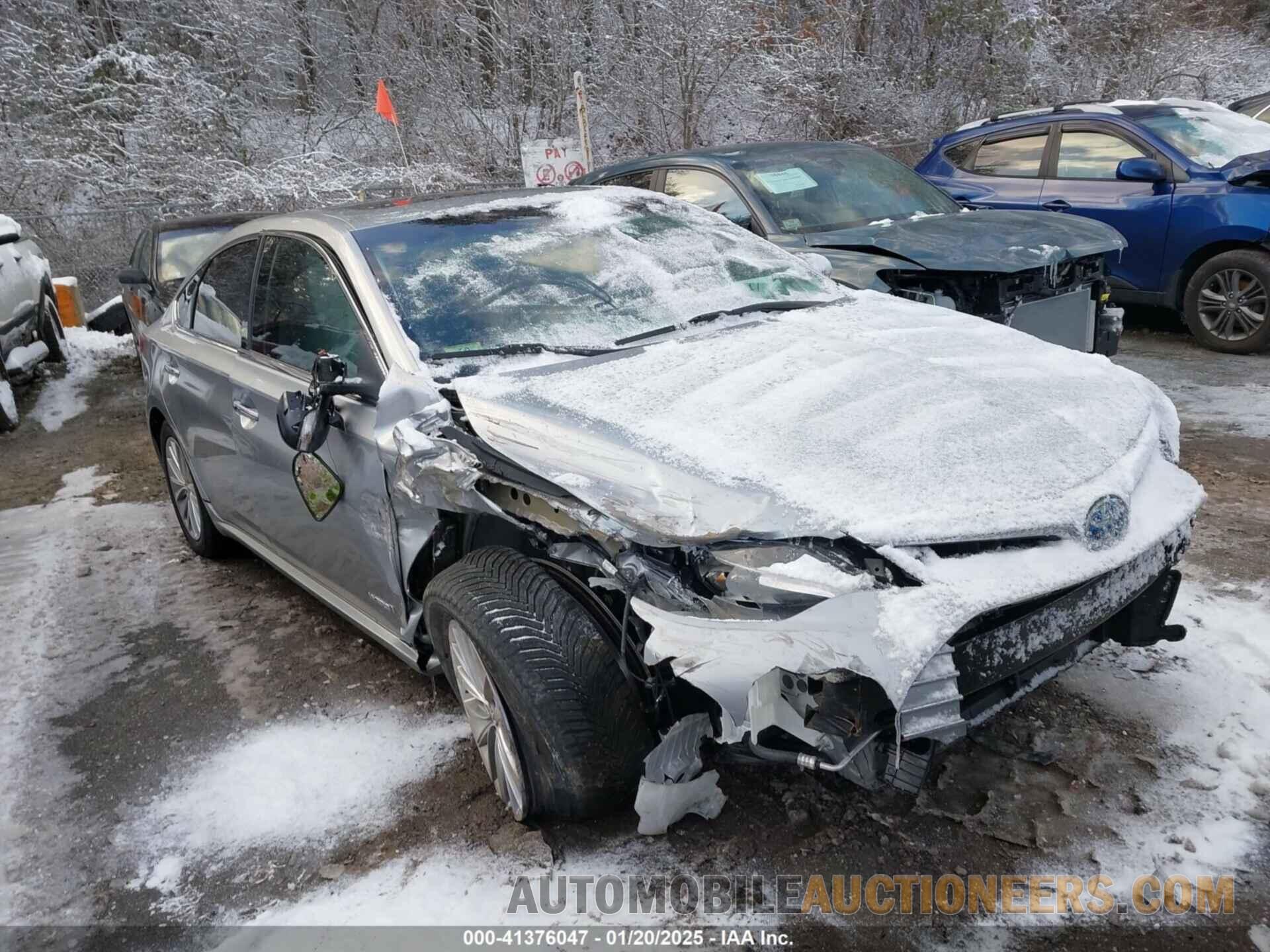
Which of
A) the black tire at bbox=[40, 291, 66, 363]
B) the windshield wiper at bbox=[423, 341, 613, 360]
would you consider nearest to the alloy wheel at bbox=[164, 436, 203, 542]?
the windshield wiper at bbox=[423, 341, 613, 360]

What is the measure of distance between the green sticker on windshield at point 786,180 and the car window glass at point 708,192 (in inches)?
8.1

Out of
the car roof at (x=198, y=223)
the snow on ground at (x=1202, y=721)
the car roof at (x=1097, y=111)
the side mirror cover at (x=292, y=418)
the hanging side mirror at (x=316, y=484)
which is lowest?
the snow on ground at (x=1202, y=721)

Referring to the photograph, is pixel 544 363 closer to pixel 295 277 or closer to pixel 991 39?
pixel 295 277

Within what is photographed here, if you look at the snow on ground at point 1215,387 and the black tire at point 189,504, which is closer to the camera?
the black tire at point 189,504

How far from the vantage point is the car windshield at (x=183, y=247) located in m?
7.95

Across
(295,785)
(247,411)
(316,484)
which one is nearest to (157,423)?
(247,411)

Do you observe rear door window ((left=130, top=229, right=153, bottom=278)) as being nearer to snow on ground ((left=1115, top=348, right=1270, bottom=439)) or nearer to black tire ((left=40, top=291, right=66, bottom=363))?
black tire ((left=40, top=291, right=66, bottom=363))

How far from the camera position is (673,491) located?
230cm

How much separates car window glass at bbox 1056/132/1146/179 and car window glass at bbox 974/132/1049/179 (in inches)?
7.1

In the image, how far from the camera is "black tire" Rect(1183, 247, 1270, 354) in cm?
674

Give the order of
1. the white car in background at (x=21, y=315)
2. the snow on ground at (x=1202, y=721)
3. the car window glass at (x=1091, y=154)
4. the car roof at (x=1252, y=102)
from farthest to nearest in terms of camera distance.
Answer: the car roof at (x=1252, y=102) < the white car in background at (x=21, y=315) < the car window glass at (x=1091, y=154) < the snow on ground at (x=1202, y=721)

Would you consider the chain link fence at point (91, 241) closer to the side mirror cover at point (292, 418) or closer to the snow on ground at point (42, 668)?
the snow on ground at point (42, 668)

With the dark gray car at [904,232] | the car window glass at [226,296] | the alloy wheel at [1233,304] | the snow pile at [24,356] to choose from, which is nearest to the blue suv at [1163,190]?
the alloy wheel at [1233,304]

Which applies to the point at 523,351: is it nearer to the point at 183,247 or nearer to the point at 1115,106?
the point at 183,247
